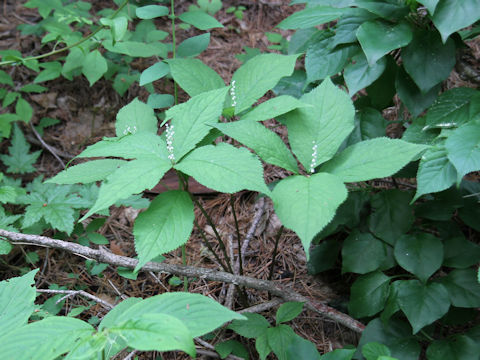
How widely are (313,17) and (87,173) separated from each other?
1.24m

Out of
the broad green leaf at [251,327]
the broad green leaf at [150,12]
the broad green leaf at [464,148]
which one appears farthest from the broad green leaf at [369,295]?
the broad green leaf at [150,12]

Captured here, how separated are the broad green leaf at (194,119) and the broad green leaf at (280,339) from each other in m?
0.80

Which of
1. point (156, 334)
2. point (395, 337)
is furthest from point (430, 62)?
point (156, 334)

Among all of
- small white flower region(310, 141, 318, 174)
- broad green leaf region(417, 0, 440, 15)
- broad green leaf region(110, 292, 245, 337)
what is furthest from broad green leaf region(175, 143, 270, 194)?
broad green leaf region(417, 0, 440, 15)

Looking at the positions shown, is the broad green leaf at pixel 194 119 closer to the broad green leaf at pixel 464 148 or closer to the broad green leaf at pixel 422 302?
the broad green leaf at pixel 464 148

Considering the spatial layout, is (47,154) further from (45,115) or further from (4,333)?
(4,333)

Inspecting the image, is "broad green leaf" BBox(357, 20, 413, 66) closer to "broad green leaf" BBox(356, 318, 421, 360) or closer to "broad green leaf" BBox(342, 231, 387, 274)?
"broad green leaf" BBox(342, 231, 387, 274)

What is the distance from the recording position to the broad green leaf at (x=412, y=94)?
5.69ft

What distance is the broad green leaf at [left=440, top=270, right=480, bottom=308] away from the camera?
1.60 m

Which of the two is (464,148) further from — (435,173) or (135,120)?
(135,120)

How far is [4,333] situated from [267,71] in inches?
52.5

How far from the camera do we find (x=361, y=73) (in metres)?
1.73

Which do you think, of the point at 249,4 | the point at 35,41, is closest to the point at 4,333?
the point at 35,41

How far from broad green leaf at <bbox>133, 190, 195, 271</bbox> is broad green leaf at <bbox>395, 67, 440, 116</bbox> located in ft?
3.61
